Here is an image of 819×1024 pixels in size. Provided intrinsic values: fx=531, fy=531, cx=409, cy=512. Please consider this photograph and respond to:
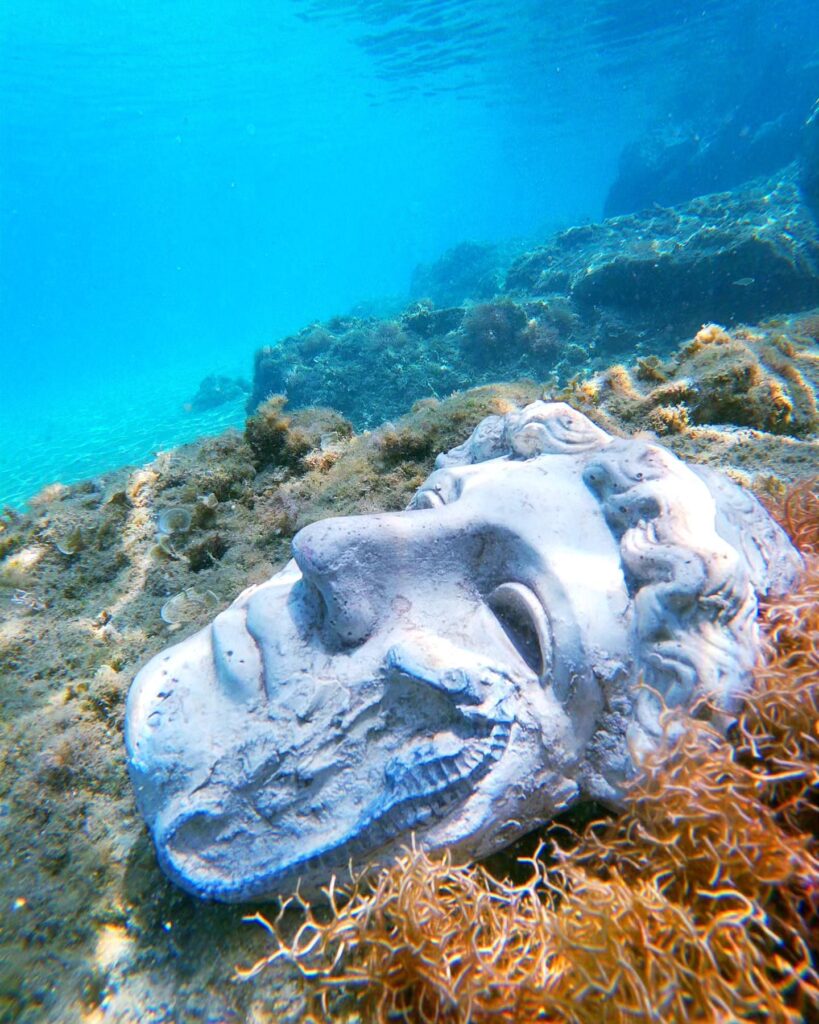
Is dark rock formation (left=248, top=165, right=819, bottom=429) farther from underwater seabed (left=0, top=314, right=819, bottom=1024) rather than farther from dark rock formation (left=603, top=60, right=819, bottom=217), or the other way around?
dark rock formation (left=603, top=60, right=819, bottom=217)

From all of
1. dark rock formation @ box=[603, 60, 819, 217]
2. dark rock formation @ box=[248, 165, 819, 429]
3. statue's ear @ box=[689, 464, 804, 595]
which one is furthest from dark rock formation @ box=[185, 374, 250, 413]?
statue's ear @ box=[689, 464, 804, 595]

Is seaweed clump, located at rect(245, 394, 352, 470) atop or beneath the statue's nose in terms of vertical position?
beneath

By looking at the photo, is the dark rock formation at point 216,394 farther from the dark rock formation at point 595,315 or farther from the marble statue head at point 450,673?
the marble statue head at point 450,673

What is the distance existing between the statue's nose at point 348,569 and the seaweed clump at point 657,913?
86 centimetres

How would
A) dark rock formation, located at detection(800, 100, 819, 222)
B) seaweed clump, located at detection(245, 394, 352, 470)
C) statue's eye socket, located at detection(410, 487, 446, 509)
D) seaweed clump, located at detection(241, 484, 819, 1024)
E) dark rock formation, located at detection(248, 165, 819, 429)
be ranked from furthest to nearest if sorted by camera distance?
dark rock formation, located at detection(800, 100, 819, 222) < dark rock formation, located at detection(248, 165, 819, 429) < seaweed clump, located at detection(245, 394, 352, 470) < statue's eye socket, located at detection(410, 487, 446, 509) < seaweed clump, located at detection(241, 484, 819, 1024)

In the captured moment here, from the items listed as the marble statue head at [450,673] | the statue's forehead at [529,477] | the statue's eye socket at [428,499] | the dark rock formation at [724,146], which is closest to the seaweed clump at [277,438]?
the statue's eye socket at [428,499]

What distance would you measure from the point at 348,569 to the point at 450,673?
591 mm

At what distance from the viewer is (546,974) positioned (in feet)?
5.18

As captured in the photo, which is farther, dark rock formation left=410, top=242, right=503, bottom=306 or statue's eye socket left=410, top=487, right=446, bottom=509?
dark rock formation left=410, top=242, right=503, bottom=306

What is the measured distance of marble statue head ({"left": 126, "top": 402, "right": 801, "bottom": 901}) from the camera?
188 centimetres

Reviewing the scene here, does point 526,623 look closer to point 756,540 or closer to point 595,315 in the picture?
point 756,540

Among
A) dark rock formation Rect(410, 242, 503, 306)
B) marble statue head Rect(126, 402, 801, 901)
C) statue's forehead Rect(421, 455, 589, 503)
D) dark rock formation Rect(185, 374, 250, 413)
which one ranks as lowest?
dark rock formation Rect(185, 374, 250, 413)

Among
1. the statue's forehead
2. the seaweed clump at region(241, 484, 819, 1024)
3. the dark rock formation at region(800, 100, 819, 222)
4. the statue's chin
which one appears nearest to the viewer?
the seaweed clump at region(241, 484, 819, 1024)

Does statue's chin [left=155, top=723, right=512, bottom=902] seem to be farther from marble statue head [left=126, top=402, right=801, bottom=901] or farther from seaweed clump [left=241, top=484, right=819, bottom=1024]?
seaweed clump [left=241, top=484, right=819, bottom=1024]
